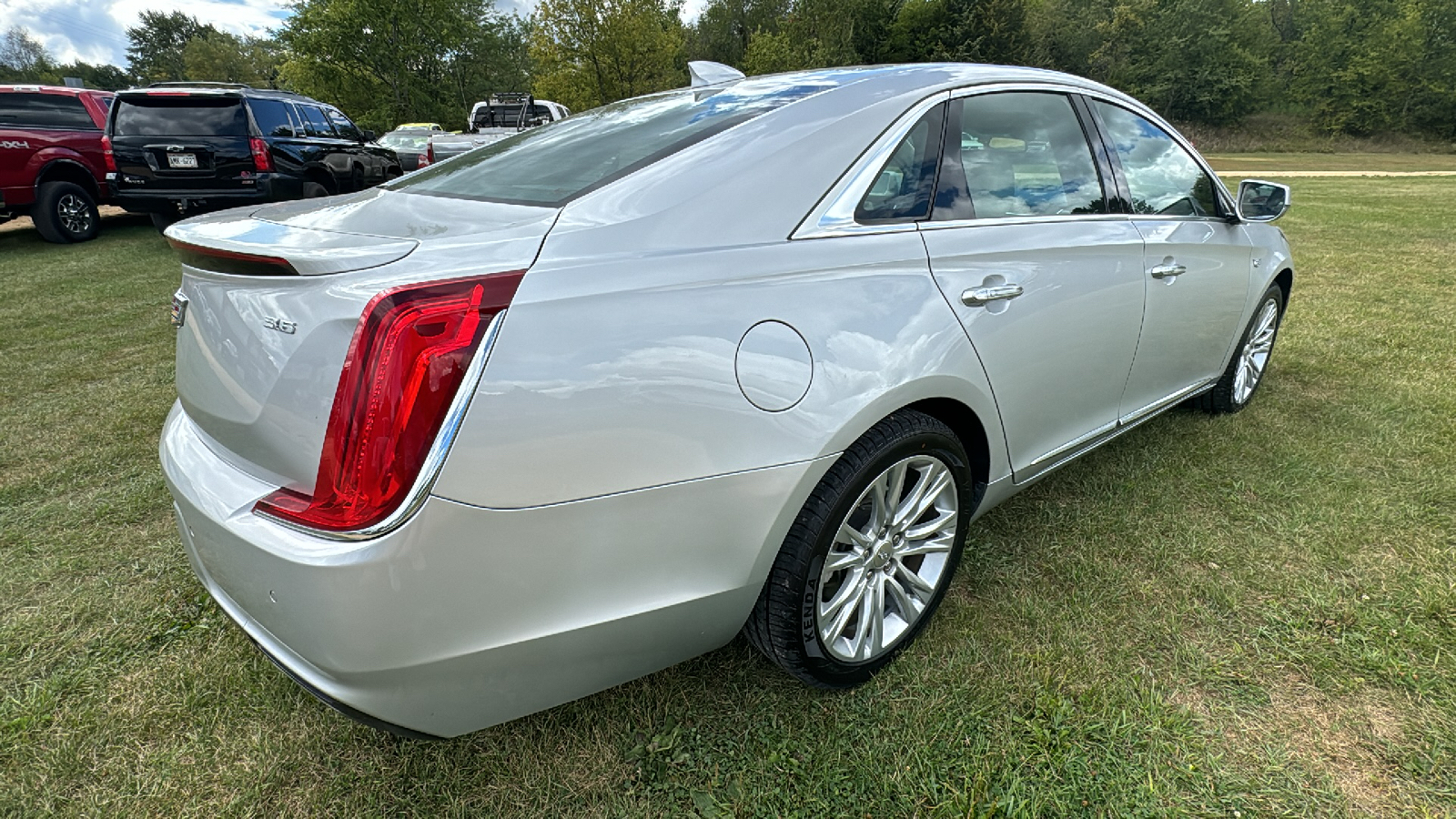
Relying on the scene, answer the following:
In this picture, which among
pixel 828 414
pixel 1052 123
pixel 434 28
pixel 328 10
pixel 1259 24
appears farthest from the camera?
pixel 1259 24

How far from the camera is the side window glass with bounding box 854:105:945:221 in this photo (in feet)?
6.01

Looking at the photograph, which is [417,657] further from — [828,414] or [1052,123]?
[1052,123]

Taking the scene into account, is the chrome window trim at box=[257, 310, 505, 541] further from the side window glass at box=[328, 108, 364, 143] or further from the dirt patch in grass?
the side window glass at box=[328, 108, 364, 143]

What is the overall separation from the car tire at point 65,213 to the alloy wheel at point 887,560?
1117cm

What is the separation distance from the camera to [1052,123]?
247 cm

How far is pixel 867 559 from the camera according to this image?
1.91 meters

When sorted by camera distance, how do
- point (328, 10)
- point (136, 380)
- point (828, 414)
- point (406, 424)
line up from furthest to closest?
point (328, 10) → point (136, 380) → point (828, 414) → point (406, 424)

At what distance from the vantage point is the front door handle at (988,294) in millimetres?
1906

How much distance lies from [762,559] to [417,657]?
27.5 inches

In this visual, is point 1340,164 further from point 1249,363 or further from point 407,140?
point 1249,363

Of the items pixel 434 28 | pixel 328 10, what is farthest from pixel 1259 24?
pixel 328 10

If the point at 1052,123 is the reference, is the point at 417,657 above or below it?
below

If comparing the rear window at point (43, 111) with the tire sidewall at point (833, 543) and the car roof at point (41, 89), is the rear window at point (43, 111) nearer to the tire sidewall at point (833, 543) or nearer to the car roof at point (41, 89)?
the car roof at point (41, 89)

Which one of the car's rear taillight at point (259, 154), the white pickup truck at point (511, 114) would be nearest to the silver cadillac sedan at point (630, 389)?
the car's rear taillight at point (259, 154)
